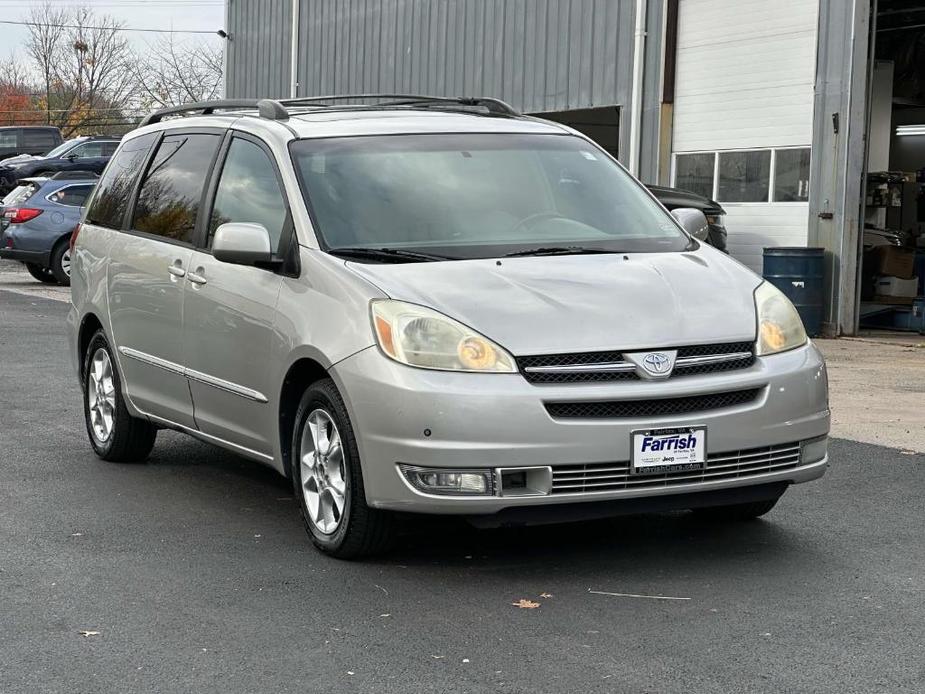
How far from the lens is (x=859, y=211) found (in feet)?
57.2

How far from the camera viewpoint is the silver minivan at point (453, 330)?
17.7 ft

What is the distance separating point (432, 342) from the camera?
548 centimetres

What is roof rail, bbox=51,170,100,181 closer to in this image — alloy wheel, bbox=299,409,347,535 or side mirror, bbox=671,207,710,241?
side mirror, bbox=671,207,710,241

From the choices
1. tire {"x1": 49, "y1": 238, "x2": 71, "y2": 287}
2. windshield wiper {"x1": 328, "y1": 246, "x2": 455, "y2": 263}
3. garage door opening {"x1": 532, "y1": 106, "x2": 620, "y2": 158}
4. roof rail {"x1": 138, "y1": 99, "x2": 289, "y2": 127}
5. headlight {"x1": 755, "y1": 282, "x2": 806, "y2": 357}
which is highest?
garage door opening {"x1": 532, "y1": 106, "x2": 620, "y2": 158}

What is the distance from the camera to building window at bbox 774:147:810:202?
18016 mm

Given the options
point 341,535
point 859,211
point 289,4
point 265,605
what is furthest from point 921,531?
point 289,4

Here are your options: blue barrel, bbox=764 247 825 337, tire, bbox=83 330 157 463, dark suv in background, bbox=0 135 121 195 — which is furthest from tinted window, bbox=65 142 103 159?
tire, bbox=83 330 157 463

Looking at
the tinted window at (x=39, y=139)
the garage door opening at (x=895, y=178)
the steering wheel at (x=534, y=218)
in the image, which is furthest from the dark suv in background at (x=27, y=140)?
the steering wheel at (x=534, y=218)

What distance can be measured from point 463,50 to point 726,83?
21.6 ft

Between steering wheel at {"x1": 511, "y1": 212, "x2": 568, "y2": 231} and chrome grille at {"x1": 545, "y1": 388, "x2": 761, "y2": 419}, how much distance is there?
1.27 m

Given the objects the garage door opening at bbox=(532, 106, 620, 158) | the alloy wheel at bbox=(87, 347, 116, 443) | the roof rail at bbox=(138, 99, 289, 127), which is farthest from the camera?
the garage door opening at bbox=(532, 106, 620, 158)

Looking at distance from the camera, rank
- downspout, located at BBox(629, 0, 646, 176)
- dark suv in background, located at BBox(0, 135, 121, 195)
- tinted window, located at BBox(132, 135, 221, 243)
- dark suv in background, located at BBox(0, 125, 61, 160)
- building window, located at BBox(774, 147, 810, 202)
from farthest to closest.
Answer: dark suv in background, located at BBox(0, 125, 61, 160) < dark suv in background, located at BBox(0, 135, 121, 195) < downspout, located at BBox(629, 0, 646, 176) < building window, located at BBox(774, 147, 810, 202) < tinted window, located at BBox(132, 135, 221, 243)

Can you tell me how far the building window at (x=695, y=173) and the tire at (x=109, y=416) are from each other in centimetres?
1265

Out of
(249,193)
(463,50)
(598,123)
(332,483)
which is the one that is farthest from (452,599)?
(598,123)
